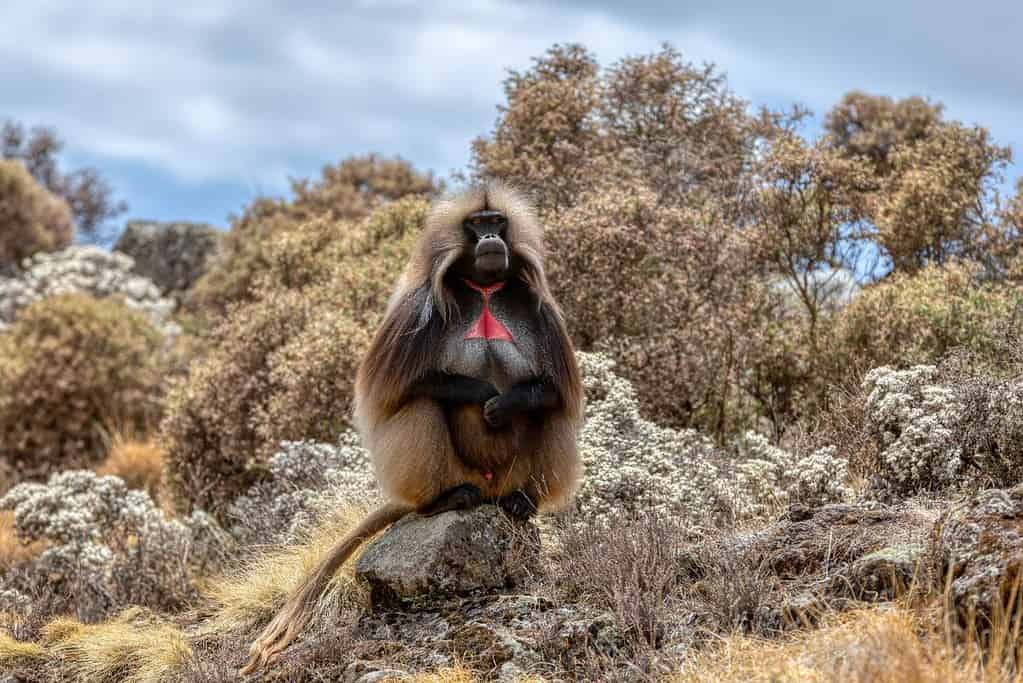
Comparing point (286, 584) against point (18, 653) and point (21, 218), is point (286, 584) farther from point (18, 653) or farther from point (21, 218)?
point (21, 218)

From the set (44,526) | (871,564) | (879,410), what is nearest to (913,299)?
(879,410)

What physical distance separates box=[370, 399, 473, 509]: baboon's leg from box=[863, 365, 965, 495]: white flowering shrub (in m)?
2.40

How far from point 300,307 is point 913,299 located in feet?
18.2

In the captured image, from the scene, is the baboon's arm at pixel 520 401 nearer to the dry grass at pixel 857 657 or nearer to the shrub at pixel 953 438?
the dry grass at pixel 857 657

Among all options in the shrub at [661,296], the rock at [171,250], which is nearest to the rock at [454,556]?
the shrub at [661,296]

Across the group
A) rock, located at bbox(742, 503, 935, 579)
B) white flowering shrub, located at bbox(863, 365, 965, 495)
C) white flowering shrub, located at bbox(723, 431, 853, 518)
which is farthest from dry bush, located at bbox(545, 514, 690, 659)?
white flowering shrub, located at bbox(863, 365, 965, 495)

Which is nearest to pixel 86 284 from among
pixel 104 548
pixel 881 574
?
pixel 104 548

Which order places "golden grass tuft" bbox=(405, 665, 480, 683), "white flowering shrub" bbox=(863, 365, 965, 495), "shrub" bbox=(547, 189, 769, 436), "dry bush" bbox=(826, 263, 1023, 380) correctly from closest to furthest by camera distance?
"golden grass tuft" bbox=(405, 665, 480, 683)
"white flowering shrub" bbox=(863, 365, 965, 495)
"dry bush" bbox=(826, 263, 1023, 380)
"shrub" bbox=(547, 189, 769, 436)

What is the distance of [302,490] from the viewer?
8.13m

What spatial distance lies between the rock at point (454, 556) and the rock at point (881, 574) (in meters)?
1.57

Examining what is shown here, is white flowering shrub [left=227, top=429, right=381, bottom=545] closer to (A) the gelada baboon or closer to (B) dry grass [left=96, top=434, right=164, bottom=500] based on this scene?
(A) the gelada baboon

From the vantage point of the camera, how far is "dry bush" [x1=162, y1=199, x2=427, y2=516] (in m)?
9.69

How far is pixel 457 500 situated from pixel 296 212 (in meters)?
12.4

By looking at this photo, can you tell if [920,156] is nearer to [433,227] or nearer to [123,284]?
[433,227]
